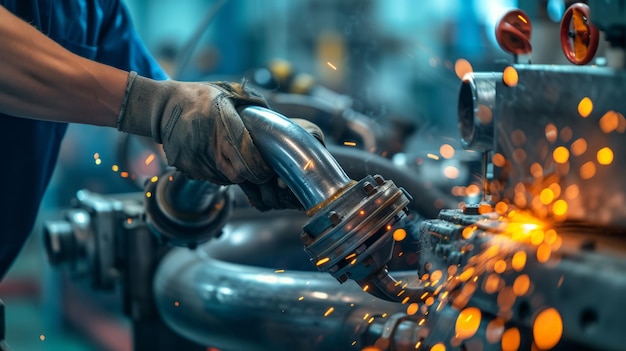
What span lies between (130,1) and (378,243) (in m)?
8.46

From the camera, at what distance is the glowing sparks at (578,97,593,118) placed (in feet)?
2.76

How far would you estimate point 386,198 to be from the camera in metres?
0.88

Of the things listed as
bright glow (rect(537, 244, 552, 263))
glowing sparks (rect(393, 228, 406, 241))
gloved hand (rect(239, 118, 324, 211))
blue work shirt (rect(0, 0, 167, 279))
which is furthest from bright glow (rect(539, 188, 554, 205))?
blue work shirt (rect(0, 0, 167, 279))

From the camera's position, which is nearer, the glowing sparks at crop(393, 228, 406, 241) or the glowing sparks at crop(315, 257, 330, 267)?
the glowing sparks at crop(315, 257, 330, 267)

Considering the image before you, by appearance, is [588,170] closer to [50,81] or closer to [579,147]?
[579,147]

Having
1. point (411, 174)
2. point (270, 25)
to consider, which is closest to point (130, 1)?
point (270, 25)

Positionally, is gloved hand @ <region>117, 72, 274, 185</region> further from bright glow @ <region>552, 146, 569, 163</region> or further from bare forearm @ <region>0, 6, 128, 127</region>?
bright glow @ <region>552, 146, 569, 163</region>

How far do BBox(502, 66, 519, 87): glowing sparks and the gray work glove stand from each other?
0.32 m

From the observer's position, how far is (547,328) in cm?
76

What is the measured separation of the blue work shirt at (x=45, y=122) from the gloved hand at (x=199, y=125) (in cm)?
46

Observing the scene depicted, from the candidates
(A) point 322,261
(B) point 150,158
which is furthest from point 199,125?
(B) point 150,158

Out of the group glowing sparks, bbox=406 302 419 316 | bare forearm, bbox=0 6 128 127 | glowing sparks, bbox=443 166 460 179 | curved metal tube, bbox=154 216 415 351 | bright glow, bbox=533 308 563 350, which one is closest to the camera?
bright glow, bbox=533 308 563 350

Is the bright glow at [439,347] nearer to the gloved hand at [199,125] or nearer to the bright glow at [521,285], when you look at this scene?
the bright glow at [521,285]

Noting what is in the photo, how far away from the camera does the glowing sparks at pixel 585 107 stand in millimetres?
840
